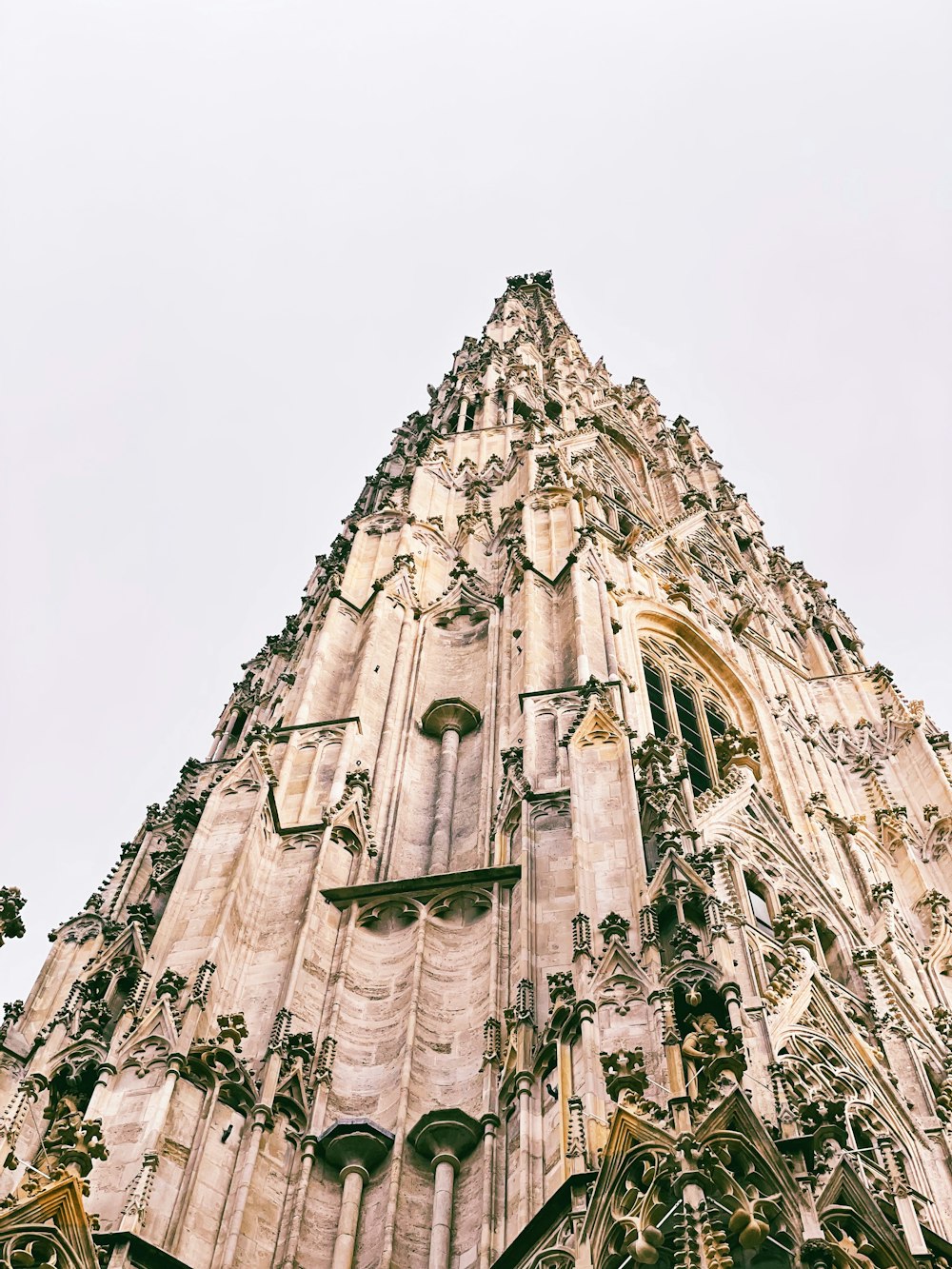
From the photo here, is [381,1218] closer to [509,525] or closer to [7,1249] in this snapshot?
[7,1249]

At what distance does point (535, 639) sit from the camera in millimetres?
22594

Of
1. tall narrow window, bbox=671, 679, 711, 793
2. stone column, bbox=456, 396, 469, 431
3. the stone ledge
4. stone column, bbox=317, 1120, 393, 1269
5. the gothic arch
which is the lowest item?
stone column, bbox=317, 1120, 393, 1269

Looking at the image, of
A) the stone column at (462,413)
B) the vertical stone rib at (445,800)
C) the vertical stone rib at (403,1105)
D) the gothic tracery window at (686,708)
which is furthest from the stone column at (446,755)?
the stone column at (462,413)

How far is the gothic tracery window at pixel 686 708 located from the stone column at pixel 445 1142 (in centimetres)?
1333

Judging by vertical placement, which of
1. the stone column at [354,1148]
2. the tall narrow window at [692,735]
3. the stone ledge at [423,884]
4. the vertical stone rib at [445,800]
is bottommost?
the stone column at [354,1148]

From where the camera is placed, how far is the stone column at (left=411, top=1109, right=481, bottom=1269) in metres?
12.5

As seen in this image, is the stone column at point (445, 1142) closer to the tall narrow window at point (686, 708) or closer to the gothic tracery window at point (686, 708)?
the tall narrow window at point (686, 708)

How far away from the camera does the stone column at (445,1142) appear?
12.5m

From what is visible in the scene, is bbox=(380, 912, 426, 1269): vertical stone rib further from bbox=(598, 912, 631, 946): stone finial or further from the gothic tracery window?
the gothic tracery window

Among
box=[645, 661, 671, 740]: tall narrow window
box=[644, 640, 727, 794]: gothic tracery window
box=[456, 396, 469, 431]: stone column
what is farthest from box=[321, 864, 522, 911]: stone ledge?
box=[456, 396, 469, 431]: stone column

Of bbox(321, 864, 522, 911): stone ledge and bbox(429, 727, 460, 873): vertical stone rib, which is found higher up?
bbox(429, 727, 460, 873): vertical stone rib

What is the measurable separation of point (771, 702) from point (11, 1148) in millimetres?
21155

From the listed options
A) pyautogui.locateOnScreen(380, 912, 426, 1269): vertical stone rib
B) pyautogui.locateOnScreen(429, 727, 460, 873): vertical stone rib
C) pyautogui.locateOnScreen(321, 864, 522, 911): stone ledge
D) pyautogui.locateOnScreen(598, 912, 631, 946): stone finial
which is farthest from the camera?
pyautogui.locateOnScreen(429, 727, 460, 873): vertical stone rib

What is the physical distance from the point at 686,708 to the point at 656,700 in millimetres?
1237
